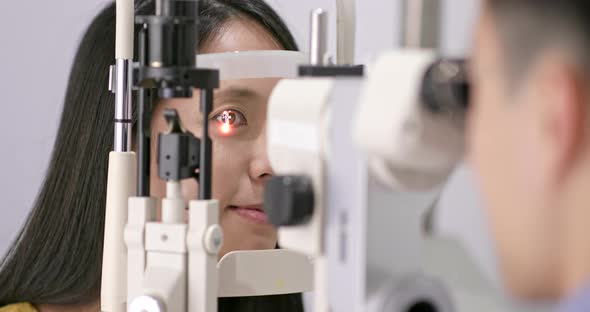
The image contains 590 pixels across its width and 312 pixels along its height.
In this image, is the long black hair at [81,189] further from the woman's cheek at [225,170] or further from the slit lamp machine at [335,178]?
the slit lamp machine at [335,178]

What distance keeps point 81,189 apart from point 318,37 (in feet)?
2.79

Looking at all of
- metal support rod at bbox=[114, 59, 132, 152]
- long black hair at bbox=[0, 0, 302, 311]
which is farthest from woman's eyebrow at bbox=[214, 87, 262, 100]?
metal support rod at bbox=[114, 59, 132, 152]

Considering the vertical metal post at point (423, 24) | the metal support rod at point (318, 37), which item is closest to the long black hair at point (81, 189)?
the metal support rod at point (318, 37)

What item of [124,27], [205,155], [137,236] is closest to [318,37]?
[205,155]

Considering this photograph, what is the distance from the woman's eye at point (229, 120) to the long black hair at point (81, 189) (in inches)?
5.8

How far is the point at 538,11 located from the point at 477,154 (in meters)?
0.09

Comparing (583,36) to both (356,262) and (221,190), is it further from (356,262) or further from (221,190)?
(221,190)

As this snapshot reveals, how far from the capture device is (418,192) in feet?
2.51

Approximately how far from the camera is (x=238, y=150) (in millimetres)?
1624

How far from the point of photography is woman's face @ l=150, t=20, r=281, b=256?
5.30 ft

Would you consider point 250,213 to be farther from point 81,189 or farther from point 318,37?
point 318,37

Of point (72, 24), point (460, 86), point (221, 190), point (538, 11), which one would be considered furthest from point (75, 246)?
point (538, 11)

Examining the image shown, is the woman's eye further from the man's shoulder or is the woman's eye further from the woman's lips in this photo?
the man's shoulder

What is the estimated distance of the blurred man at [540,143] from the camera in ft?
1.67
